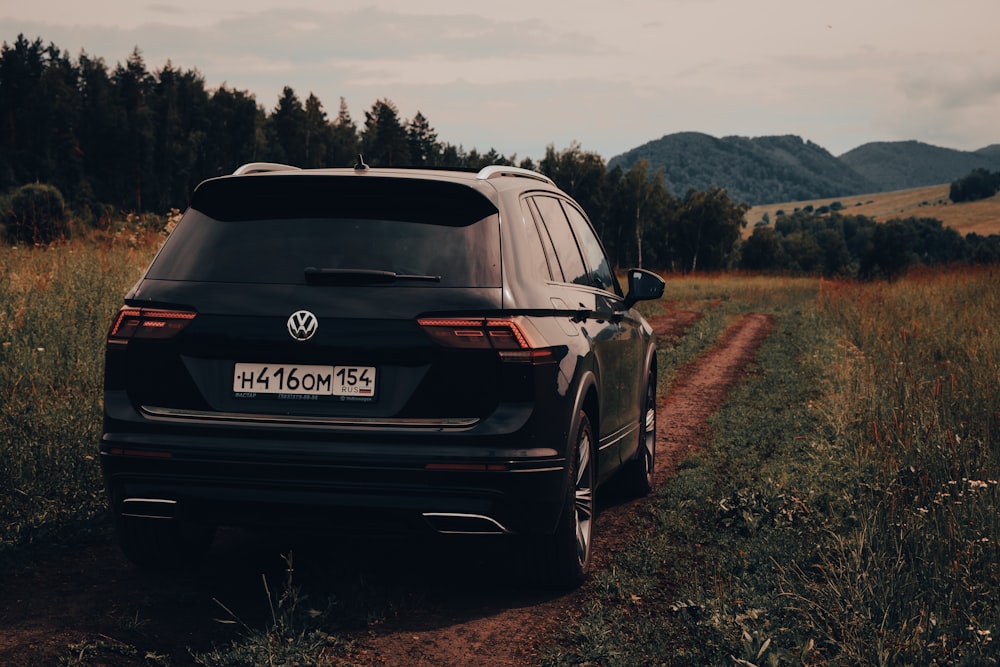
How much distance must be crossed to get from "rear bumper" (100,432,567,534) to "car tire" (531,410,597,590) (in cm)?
37

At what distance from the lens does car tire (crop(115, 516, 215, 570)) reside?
4383 mm

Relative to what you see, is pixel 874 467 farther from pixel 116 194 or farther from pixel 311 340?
pixel 116 194

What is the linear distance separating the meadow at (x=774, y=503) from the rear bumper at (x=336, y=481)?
47cm

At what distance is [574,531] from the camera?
4.30m

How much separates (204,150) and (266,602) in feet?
305

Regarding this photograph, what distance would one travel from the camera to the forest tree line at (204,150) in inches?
3041

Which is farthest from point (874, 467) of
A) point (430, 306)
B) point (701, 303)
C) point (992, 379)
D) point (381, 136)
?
point (381, 136)

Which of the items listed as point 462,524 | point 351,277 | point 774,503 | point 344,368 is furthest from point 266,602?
point 774,503

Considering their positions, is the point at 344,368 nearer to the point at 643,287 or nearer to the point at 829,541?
the point at 829,541

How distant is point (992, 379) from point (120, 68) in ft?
328

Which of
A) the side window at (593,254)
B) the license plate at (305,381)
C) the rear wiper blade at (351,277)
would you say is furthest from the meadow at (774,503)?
the side window at (593,254)

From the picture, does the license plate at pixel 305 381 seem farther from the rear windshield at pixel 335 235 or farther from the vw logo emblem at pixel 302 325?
the rear windshield at pixel 335 235

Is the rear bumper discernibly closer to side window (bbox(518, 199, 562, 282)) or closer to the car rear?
the car rear

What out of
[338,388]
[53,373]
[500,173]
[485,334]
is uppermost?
[500,173]
